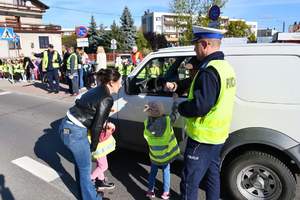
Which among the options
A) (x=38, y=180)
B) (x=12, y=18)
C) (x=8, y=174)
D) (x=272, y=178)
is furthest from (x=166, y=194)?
(x=12, y=18)

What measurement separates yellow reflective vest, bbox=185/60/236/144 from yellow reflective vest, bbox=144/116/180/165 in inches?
30.4

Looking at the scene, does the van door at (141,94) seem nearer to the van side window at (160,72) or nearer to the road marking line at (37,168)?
the van side window at (160,72)

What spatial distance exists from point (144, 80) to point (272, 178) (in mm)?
2207

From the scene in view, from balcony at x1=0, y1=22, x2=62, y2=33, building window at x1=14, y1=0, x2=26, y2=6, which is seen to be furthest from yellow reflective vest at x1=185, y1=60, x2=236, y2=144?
building window at x1=14, y1=0, x2=26, y2=6

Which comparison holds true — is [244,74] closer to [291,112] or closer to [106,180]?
[291,112]

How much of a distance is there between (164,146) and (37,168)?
2.33 metres

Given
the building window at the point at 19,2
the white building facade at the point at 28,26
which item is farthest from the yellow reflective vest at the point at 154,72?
the building window at the point at 19,2

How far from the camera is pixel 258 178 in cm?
327

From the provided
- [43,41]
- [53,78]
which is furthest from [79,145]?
[43,41]

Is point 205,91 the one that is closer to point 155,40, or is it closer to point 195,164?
point 195,164

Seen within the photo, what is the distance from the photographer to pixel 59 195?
3678 mm

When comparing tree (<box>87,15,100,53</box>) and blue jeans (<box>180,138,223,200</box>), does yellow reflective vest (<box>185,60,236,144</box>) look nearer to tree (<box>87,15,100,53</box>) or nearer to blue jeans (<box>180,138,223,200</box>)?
blue jeans (<box>180,138,223,200</box>)

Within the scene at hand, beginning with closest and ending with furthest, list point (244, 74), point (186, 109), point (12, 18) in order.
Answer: point (186, 109) → point (244, 74) → point (12, 18)

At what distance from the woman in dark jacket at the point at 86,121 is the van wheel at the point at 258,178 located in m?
1.68
